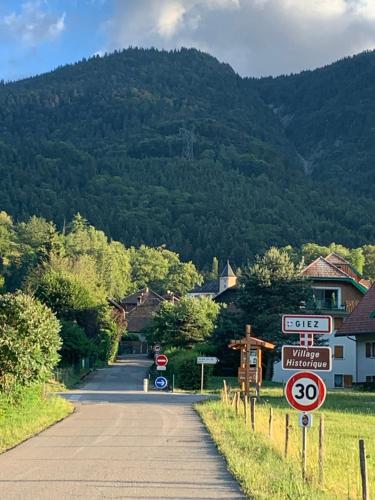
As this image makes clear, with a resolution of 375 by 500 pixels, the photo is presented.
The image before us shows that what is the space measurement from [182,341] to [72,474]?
42925 mm

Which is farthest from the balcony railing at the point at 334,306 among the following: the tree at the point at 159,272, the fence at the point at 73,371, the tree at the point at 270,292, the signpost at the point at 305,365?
the tree at the point at 159,272

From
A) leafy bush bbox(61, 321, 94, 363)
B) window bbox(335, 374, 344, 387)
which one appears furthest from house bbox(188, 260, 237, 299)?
window bbox(335, 374, 344, 387)

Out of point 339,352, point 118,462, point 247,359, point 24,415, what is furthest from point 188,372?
point 118,462

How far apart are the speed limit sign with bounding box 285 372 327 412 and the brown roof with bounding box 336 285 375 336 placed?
3240cm

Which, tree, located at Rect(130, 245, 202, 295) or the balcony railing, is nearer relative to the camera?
the balcony railing

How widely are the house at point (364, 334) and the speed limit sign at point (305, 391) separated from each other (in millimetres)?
32638

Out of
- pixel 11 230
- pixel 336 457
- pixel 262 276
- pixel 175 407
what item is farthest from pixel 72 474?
pixel 11 230

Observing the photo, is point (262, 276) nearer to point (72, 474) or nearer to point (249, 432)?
point (249, 432)

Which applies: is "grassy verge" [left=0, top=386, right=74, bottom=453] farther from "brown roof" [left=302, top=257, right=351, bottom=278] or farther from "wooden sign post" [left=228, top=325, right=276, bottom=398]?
"brown roof" [left=302, top=257, right=351, bottom=278]

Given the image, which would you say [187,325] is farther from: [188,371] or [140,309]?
[140,309]

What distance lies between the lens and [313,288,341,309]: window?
184 ft

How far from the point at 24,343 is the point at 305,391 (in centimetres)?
1246

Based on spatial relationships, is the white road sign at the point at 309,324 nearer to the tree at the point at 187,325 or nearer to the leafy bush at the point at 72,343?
the tree at the point at 187,325

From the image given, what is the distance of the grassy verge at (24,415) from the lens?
60.4 feet
